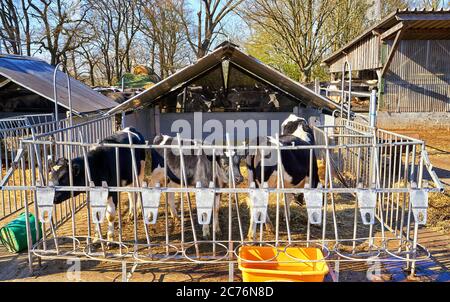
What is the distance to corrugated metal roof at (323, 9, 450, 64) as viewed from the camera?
14523 millimetres

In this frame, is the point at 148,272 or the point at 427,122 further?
the point at 427,122

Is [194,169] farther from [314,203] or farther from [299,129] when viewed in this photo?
[299,129]

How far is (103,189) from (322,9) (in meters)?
25.1

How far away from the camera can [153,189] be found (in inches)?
169

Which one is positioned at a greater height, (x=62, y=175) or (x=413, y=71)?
(x=413, y=71)

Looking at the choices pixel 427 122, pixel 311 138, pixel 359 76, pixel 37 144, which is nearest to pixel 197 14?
pixel 359 76

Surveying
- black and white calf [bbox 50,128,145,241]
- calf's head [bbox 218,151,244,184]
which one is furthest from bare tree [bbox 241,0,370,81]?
black and white calf [bbox 50,128,145,241]

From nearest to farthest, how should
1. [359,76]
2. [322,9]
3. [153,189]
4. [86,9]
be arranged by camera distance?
[153,189]
[359,76]
[322,9]
[86,9]

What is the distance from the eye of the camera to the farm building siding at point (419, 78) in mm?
17266

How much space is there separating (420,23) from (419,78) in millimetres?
2774

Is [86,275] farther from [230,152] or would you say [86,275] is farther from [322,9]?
[322,9]

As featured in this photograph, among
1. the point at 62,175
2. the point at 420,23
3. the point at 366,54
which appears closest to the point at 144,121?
the point at 62,175

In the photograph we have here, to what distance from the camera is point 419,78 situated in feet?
57.1

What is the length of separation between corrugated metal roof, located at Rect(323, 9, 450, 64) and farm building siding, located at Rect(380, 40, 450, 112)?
0.39 meters
